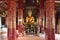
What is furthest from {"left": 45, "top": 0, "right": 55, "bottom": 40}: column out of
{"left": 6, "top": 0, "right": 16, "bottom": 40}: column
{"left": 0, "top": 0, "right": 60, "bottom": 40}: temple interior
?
{"left": 6, "top": 0, "right": 16, "bottom": 40}: column

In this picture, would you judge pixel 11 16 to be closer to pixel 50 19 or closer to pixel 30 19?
pixel 50 19

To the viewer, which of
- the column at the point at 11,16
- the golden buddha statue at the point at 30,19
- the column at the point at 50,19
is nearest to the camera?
the column at the point at 50,19

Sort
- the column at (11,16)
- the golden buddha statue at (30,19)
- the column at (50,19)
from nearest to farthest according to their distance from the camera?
the column at (50,19), the column at (11,16), the golden buddha statue at (30,19)

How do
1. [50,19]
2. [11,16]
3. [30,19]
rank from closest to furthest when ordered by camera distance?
[50,19] < [11,16] < [30,19]

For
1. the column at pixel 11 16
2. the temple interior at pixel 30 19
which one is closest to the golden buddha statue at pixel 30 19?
the temple interior at pixel 30 19

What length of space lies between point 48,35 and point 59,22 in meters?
17.7

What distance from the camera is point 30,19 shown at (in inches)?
1410

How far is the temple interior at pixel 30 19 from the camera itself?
13.0m

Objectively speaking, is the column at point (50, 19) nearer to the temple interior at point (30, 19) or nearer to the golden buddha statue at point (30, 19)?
the temple interior at point (30, 19)

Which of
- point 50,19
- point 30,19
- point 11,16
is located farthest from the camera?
point 30,19

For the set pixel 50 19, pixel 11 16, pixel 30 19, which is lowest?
pixel 30 19

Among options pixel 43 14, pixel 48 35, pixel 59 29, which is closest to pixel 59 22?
pixel 59 29

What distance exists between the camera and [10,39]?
43.2 feet

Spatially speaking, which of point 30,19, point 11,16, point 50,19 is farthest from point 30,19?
point 50,19
